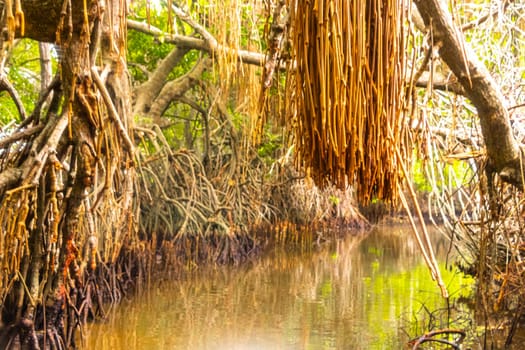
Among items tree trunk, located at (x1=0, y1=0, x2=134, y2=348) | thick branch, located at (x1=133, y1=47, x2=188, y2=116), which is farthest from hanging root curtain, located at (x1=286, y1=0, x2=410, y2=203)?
thick branch, located at (x1=133, y1=47, x2=188, y2=116)

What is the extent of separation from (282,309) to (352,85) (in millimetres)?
5223

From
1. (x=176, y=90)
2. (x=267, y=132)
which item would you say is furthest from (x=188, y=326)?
(x=267, y=132)

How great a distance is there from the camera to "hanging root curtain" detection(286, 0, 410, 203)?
46.5 inches

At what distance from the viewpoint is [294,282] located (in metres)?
7.95

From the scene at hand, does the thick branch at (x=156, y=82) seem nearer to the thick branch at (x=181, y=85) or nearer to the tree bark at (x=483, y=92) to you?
the thick branch at (x=181, y=85)

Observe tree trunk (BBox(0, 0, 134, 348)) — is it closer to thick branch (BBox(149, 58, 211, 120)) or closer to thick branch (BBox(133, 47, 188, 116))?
thick branch (BBox(133, 47, 188, 116))

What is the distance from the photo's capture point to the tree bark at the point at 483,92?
219cm

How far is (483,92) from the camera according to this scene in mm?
2619

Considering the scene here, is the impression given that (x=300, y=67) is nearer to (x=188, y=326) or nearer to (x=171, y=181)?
(x=188, y=326)

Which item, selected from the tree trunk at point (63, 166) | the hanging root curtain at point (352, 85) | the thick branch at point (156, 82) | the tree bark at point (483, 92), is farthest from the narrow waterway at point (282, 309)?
the hanging root curtain at point (352, 85)

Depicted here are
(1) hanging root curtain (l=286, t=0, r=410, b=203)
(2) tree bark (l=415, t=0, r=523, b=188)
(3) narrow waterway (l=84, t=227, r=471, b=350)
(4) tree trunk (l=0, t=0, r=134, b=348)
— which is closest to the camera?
(1) hanging root curtain (l=286, t=0, r=410, b=203)

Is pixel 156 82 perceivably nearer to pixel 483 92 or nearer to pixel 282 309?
pixel 282 309

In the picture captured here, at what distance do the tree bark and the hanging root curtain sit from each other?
37.2 inches

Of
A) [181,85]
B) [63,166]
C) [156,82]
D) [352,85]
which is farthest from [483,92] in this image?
[181,85]
